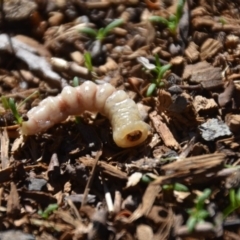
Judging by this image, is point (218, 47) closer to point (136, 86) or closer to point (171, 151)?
point (136, 86)

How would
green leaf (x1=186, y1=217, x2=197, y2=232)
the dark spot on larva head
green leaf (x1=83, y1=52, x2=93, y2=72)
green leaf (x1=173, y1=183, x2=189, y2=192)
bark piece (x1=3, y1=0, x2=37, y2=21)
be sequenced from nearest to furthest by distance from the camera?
green leaf (x1=186, y1=217, x2=197, y2=232) < green leaf (x1=173, y1=183, x2=189, y2=192) < the dark spot on larva head < green leaf (x1=83, y1=52, x2=93, y2=72) < bark piece (x1=3, y1=0, x2=37, y2=21)

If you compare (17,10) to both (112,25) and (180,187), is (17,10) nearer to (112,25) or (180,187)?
(112,25)

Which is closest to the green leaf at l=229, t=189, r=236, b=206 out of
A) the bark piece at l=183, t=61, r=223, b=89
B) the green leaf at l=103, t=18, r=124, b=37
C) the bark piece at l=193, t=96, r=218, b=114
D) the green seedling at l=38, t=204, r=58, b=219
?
the bark piece at l=193, t=96, r=218, b=114

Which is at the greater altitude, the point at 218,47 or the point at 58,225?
the point at 218,47

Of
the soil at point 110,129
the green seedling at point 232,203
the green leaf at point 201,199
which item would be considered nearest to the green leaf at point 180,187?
the soil at point 110,129

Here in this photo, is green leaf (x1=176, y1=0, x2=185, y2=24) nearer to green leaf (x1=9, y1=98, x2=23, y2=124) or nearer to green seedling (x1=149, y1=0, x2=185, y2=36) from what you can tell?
green seedling (x1=149, y1=0, x2=185, y2=36)

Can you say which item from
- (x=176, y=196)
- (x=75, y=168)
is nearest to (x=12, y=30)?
(x=75, y=168)
